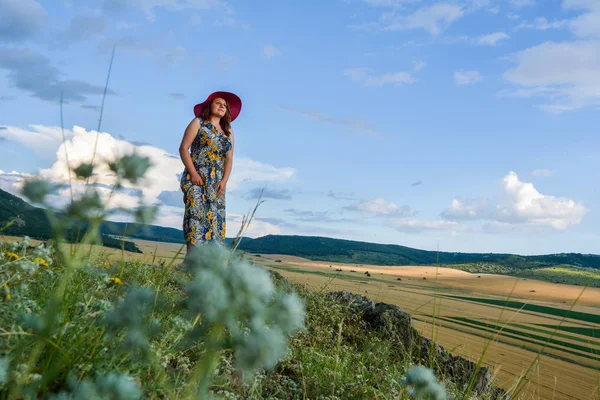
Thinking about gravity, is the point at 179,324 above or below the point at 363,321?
above

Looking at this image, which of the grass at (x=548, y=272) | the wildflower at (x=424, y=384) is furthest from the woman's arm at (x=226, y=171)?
the grass at (x=548, y=272)

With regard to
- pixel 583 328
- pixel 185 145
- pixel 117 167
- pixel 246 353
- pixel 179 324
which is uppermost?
pixel 185 145

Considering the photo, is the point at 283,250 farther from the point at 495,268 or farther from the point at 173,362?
the point at 173,362

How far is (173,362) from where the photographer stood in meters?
2.67

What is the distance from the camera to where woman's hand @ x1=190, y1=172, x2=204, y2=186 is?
21.8 feet

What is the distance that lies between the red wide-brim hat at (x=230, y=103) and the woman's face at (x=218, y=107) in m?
0.35

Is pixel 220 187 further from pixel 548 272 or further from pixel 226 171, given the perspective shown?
pixel 548 272

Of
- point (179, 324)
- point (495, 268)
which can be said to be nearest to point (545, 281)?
point (495, 268)

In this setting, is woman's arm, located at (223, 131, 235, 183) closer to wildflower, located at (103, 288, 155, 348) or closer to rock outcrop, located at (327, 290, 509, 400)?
rock outcrop, located at (327, 290, 509, 400)

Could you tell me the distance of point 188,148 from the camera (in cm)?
664

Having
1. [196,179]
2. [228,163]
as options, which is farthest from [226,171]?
[196,179]

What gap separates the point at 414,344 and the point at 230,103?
4508mm

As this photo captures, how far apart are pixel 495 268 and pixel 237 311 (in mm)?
36855

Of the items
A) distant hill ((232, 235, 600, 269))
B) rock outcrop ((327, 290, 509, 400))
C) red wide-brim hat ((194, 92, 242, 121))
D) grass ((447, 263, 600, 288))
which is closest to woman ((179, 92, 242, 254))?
red wide-brim hat ((194, 92, 242, 121))
